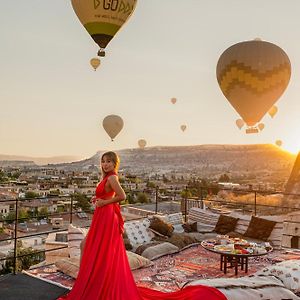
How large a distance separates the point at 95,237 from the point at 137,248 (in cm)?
224

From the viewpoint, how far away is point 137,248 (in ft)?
21.4

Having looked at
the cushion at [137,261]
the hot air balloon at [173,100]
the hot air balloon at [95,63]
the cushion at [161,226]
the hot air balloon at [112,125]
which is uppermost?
the hot air balloon at [95,63]

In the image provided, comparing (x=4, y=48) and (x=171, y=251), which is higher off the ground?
(x=4, y=48)

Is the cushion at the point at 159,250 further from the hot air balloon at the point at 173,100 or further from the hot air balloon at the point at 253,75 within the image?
the hot air balloon at the point at 173,100

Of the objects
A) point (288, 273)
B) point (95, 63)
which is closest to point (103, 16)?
point (288, 273)

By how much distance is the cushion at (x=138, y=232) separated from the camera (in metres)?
6.82

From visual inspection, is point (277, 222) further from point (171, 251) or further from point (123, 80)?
point (123, 80)

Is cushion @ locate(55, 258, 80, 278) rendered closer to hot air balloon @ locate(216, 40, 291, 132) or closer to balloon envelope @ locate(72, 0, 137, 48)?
balloon envelope @ locate(72, 0, 137, 48)

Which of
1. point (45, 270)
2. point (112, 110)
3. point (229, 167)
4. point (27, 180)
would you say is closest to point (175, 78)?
point (112, 110)

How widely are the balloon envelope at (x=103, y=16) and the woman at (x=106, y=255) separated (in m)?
4.38

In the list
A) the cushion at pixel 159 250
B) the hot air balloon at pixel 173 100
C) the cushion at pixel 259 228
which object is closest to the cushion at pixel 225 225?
the cushion at pixel 259 228

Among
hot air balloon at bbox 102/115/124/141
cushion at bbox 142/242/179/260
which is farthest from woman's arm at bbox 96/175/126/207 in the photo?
hot air balloon at bbox 102/115/124/141

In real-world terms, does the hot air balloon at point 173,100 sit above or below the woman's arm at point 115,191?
above

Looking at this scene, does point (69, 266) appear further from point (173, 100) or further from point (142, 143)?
point (142, 143)
